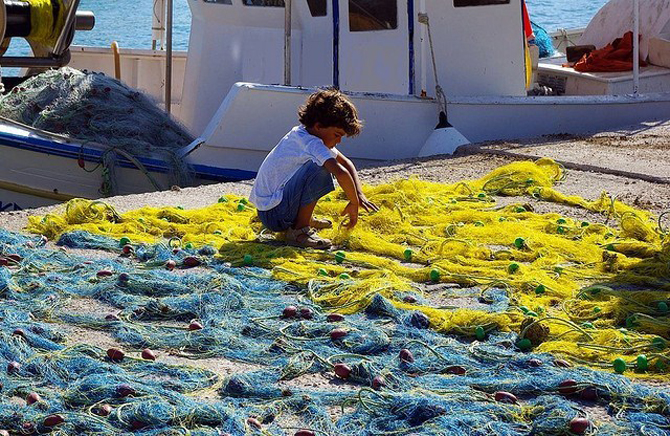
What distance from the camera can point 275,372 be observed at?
12.9ft

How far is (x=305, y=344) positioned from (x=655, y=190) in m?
4.05

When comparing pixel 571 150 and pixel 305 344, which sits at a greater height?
pixel 571 150

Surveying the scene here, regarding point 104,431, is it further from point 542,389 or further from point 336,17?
point 336,17

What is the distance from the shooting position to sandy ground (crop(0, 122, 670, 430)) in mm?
7082

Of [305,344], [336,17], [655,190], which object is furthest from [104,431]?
[336,17]

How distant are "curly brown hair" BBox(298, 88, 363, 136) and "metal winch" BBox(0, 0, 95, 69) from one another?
532cm

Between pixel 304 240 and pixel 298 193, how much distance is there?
27 centimetres

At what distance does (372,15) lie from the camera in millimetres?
10016

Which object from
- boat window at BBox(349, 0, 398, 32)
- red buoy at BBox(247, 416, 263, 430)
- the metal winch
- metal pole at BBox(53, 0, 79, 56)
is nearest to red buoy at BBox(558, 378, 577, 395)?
red buoy at BBox(247, 416, 263, 430)

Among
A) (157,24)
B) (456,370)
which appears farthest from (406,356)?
(157,24)

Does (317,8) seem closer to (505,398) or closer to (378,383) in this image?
(378,383)

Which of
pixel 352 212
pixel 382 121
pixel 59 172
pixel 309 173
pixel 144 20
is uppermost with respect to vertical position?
pixel 144 20

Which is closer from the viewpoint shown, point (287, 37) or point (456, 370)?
point (456, 370)

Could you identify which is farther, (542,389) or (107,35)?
(107,35)
